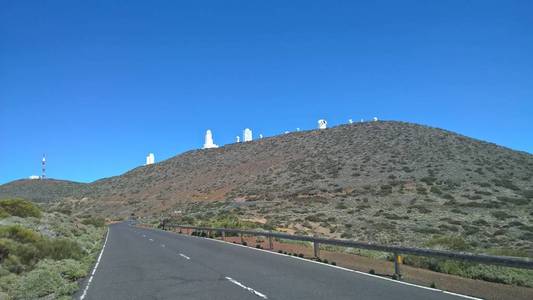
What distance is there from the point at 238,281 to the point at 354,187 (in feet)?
155

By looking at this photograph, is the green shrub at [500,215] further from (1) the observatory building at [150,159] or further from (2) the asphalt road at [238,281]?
(1) the observatory building at [150,159]

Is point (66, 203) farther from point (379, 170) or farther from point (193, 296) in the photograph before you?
point (193, 296)

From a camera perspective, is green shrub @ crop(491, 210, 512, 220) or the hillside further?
green shrub @ crop(491, 210, 512, 220)

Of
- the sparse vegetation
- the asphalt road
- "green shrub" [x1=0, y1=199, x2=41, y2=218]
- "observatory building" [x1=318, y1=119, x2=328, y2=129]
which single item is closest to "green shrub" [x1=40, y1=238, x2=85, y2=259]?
the sparse vegetation

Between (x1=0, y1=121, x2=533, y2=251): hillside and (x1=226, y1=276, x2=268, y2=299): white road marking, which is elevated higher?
(x1=0, y1=121, x2=533, y2=251): hillside

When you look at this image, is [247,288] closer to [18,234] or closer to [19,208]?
[18,234]

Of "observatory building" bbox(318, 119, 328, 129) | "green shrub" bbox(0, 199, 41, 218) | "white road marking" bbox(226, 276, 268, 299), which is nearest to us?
"white road marking" bbox(226, 276, 268, 299)

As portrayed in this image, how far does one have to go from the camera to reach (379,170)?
65438mm

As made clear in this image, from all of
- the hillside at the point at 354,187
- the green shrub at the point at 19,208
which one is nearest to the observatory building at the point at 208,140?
the hillside at the point at 354,187

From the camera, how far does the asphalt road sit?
1055 cm

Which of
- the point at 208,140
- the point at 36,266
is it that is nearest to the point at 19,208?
the point at 36,266

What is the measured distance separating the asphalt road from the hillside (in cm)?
1463

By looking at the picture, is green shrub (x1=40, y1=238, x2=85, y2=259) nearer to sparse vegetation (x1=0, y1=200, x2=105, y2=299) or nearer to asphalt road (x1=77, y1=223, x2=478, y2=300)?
sparse vegetation (x1=0, y1=200, x2=105, y2=299)

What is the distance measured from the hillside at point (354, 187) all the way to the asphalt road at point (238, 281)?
14.6m
